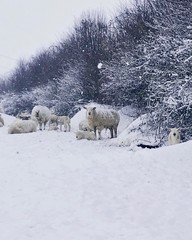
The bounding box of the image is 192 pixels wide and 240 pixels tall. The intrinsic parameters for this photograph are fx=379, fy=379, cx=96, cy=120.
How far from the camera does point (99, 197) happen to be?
7.88 meters

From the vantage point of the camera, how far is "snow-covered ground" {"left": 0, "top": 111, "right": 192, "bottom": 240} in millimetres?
6477

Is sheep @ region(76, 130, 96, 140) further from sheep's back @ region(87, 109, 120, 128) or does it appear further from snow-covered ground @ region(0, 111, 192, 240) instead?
snow-covered ground @ region(0, 111, 192, 240)

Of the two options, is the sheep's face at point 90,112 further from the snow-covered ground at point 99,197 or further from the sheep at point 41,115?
the snow-covered ground at point 99,197

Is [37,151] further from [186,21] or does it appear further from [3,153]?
[186,21]

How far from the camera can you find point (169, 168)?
32.9 ft

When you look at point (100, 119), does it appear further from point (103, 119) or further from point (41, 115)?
point (41, 115)

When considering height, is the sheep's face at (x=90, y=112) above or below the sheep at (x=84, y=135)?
above

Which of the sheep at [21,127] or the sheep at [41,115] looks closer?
the sheep at [21,127]

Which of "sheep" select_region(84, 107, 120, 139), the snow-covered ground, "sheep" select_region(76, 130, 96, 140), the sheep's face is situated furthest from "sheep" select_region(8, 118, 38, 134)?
the snow-covered ground

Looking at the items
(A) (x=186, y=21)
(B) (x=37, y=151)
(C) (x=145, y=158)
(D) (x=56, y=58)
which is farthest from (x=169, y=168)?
(D) (x=56, y=58)

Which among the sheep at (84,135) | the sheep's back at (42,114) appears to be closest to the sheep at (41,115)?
the sheep's back at (42,114)

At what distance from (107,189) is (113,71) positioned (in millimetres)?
19670

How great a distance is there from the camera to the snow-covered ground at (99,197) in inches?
255

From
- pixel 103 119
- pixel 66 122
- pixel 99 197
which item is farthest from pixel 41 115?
pixel 99 197
